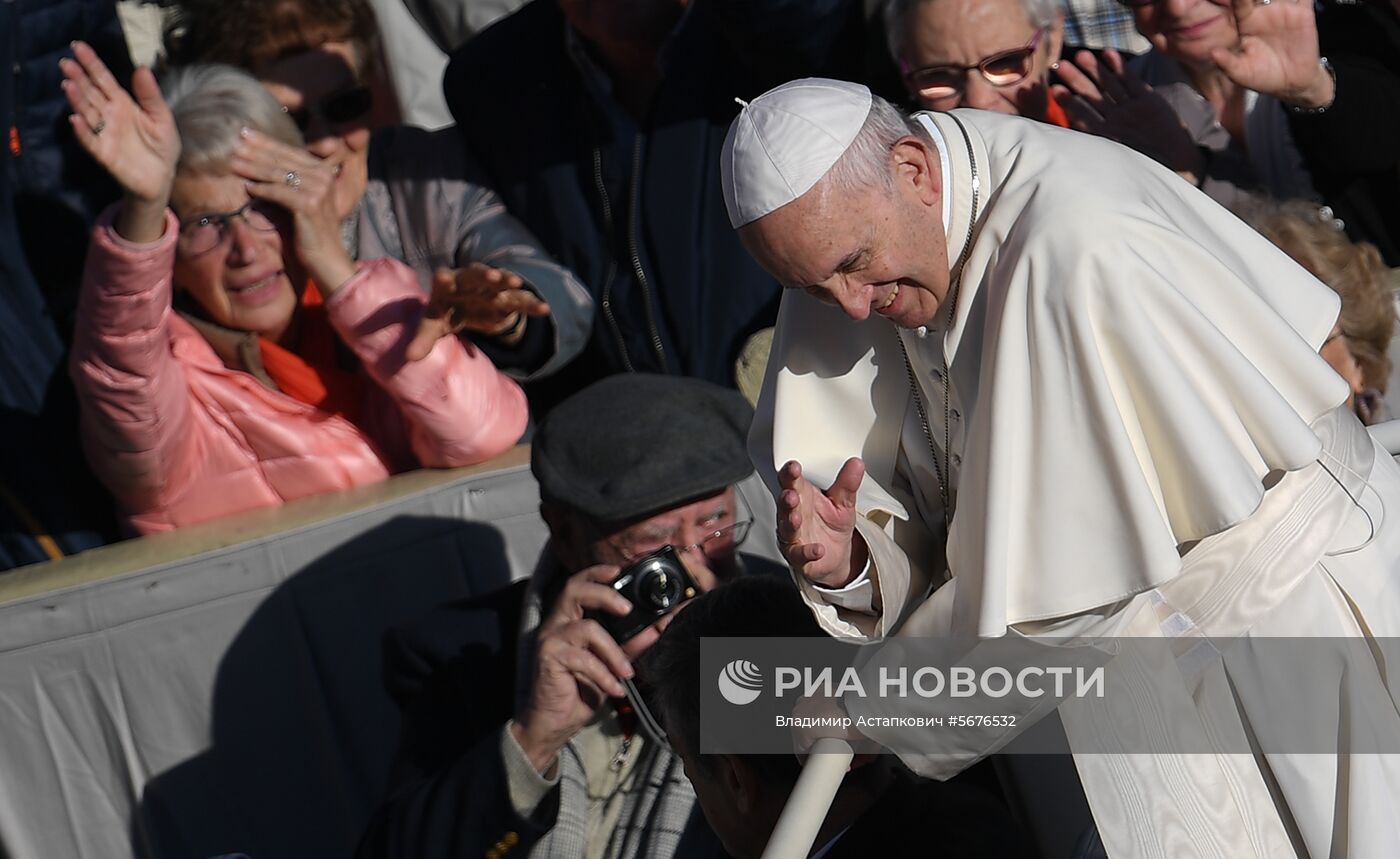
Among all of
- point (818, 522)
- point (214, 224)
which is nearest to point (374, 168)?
point (214, 224)

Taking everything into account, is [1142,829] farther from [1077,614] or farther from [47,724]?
[47,724]

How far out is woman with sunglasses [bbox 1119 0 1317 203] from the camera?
3.08 metres

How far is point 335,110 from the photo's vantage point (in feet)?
11.5

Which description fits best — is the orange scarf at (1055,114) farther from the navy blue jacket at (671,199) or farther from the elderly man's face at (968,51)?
the navy blue jacket at (671,199)

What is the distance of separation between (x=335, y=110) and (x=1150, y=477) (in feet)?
7.28

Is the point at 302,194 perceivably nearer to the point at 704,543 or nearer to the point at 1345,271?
the point at 704,543

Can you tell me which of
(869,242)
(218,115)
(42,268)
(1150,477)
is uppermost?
(869,242)

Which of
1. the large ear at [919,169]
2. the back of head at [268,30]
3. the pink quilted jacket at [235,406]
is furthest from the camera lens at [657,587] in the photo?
the back of head at [268,30]

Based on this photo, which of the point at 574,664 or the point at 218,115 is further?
the point at 218,115

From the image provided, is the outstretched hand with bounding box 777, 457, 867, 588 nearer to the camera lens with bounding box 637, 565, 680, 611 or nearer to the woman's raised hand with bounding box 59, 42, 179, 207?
the camera lens with bounding box 637, 565, 680, 611

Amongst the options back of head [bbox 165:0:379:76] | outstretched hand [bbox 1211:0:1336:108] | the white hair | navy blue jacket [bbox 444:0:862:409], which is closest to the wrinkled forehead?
back of head [bbox 165:0:379:76]

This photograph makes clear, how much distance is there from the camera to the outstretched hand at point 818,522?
6.55ft

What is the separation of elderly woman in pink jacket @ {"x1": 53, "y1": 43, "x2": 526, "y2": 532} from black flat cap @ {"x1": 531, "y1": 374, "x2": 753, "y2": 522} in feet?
1.96

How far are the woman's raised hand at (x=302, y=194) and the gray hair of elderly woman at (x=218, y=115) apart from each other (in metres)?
0.03
